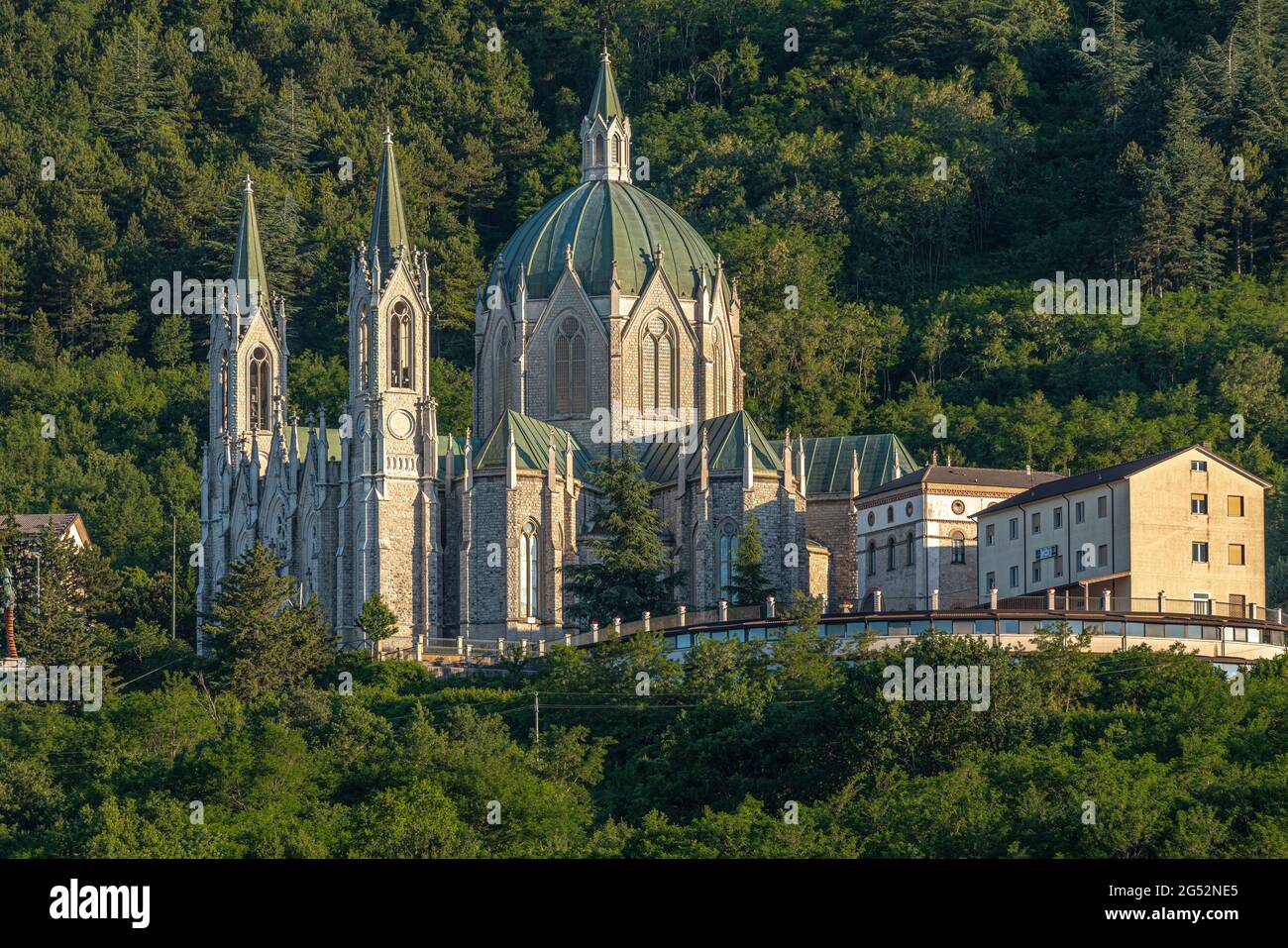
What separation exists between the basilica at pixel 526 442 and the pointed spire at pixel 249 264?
0.13 meters

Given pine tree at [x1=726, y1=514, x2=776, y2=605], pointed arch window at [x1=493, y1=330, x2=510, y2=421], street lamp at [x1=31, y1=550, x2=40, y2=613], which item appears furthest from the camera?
pointed arch window at [x1=493, y1=330, x2=510, y2=421]

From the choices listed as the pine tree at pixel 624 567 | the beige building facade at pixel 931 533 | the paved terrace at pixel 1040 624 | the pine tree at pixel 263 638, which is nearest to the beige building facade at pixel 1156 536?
the paved terrace at pixel 1040 624

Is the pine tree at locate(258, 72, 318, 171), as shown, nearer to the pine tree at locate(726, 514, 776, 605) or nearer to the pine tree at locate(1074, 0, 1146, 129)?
the pine tree at locate(1074, 0, 1146, 129)

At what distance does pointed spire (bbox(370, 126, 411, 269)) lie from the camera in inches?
4237

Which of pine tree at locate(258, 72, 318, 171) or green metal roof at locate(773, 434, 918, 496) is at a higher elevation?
pine tree at locate(258, 72, 318, 171)

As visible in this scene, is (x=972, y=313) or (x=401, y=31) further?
(x=401, y=31)

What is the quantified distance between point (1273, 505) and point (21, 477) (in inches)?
1919

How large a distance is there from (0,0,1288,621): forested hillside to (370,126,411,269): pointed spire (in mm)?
14812

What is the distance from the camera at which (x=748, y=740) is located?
85812 mm

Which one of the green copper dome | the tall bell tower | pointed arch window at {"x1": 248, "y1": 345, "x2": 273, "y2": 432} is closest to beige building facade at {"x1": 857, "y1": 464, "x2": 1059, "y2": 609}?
the green copper dome

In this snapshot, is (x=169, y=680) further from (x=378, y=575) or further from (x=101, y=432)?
(x=101, y=432)

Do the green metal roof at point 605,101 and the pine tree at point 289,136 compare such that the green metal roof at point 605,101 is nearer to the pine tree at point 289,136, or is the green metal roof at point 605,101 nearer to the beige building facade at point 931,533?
the beige building facade at point 931,533
